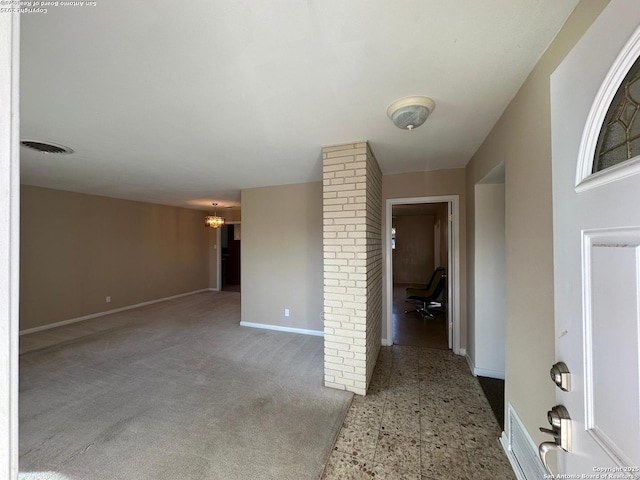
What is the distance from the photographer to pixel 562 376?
28.6 inches

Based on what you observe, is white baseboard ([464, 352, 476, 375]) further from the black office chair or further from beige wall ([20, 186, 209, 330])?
beige wall ([20, 186, 209, 330])

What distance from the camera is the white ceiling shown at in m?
1.01

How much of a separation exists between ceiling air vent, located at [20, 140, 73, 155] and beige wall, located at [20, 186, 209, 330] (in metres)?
2.28

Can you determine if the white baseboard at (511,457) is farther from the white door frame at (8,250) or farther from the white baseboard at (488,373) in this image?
the white door frame at (8,250)

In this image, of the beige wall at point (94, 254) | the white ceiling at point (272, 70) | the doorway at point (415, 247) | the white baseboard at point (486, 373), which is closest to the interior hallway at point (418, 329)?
the white baseboard at point (486, 373)

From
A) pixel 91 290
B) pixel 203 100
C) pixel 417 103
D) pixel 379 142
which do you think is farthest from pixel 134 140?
pixel 91 290

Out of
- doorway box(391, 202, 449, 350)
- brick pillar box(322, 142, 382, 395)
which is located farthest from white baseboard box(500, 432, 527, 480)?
doorway box(391, 202, 449, 350)

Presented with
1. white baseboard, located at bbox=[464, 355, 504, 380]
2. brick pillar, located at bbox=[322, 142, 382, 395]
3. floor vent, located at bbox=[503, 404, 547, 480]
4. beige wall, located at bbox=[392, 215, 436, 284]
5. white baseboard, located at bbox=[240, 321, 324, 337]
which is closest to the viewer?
floor vent, located at bbox=[503, 404, 547, 480]

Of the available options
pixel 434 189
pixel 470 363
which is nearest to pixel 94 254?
pixel 434 189

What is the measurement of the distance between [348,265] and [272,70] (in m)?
1.60

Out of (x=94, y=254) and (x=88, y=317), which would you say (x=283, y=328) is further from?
(x=94, y=254)

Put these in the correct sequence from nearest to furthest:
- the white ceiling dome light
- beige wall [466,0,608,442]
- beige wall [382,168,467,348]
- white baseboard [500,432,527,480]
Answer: beige wall [466,0,608,442], white baseboard [500,432,527,480], the white ceiling dome light, beige wall [382,168,467,348]

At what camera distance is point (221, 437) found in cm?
179

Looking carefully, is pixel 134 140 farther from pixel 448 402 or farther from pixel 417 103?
pixel 448 402
